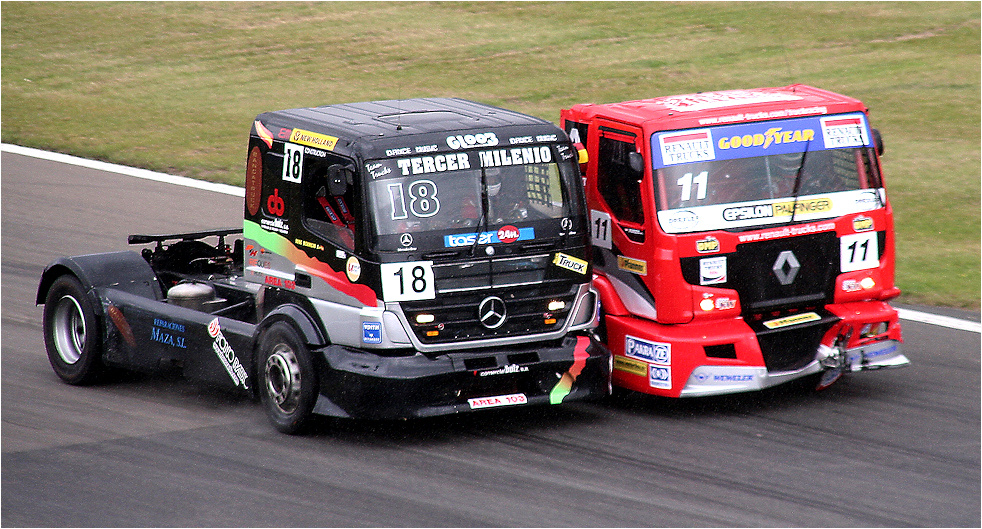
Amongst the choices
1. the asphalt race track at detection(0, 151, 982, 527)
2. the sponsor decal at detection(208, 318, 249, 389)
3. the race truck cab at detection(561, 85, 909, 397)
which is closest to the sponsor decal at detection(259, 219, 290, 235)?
the sponsor decal at detection(208, 318, 249, 389)

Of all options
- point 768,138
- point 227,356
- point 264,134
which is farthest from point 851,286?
point 227,356

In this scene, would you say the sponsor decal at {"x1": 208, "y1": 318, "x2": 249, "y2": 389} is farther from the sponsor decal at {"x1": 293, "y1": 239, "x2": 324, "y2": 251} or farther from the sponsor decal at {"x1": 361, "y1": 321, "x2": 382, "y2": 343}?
→ the sponsor decal at {"x1": 361, "y1": 321, "x2": 382, "y2": 343}

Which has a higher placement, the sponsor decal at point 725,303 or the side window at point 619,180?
the side window at point 619,180

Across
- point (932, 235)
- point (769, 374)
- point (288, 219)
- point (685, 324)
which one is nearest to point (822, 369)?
point (769, 374)

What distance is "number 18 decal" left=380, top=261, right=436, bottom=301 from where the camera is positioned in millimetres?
→ 8625

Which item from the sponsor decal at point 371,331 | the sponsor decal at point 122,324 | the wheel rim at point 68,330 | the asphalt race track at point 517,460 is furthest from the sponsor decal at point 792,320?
the wheel rim at point 68,330

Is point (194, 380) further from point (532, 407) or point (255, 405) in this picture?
point (532, 407)

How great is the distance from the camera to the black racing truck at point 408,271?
8.69 m

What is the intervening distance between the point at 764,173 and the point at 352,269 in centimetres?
306

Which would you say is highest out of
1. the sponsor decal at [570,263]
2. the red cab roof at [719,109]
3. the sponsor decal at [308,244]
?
the red cab roof at [719,109]

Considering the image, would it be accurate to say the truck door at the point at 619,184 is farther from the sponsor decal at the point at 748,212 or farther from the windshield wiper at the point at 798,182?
the windshield wiper at the point at 798,182

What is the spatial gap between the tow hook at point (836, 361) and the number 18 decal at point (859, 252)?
48 centimetres

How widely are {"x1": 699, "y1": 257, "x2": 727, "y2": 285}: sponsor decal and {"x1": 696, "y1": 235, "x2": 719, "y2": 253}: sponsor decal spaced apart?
0.07 meters

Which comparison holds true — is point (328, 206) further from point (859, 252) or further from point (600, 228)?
point (859, 252)
